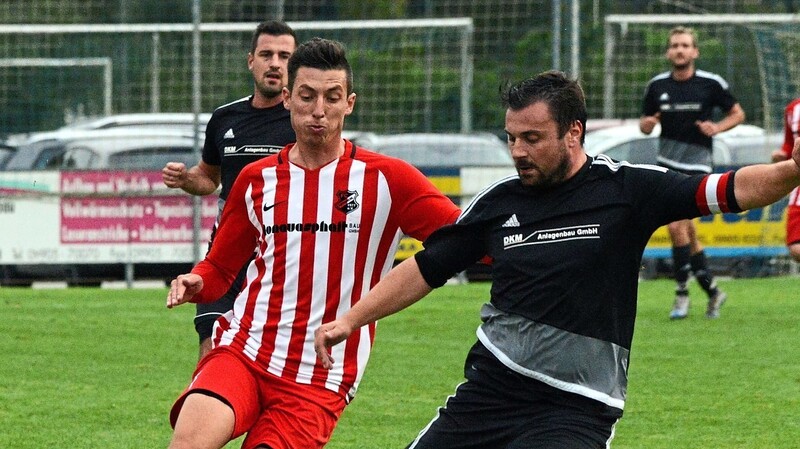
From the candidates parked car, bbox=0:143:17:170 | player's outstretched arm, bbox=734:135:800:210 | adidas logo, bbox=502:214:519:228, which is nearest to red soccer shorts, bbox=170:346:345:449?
adidas logo, bbox=502:214:519:228

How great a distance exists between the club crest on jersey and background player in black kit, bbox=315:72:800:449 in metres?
0.58

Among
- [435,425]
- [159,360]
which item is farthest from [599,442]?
[159,360]

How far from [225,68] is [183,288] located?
13.1 metres

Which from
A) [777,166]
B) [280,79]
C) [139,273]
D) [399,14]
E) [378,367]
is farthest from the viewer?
[399,14]

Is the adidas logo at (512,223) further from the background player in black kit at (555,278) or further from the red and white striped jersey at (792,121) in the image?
the red and white striped jersey at (792,121)

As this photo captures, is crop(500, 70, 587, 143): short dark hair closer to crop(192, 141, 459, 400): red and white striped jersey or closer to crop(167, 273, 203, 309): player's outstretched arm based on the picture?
crop(192, 141, 459, 400): red and white striped jersey

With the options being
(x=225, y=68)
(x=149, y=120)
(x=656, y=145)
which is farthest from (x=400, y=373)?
(x=149, y=120)

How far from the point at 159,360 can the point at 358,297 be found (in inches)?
207

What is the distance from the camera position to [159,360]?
10344 millimetres

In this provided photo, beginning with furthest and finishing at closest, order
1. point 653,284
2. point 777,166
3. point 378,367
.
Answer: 1. point 653,284
2. point 378,367
3. point 777,166

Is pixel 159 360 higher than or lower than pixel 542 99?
lower

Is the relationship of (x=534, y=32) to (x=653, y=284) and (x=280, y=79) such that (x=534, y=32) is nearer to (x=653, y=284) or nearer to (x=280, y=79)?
(x=653, y=284)

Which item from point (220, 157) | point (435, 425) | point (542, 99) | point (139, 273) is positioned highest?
point (542, 99)

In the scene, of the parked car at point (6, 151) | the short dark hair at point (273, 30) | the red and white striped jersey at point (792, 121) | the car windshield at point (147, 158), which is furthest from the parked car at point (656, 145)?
the short dark hair at point (273, 30)
